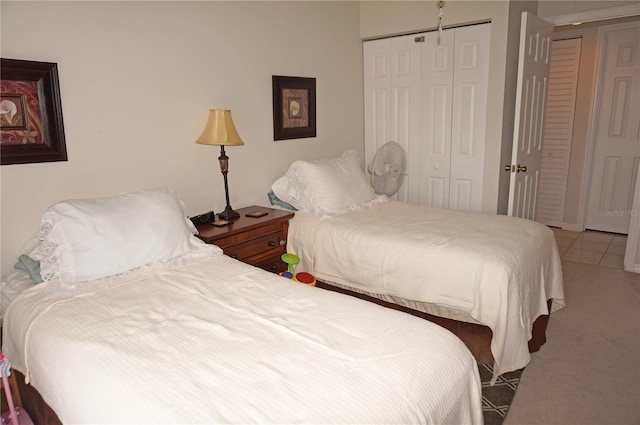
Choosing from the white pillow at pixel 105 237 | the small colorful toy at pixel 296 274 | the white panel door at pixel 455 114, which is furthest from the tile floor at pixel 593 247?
the white pillow at pixel 105 237

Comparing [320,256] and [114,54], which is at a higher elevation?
[114,54]

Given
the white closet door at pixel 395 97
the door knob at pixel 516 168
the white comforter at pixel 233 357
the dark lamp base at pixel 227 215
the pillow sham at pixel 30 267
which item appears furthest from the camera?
the white closet door at pixel 395 97

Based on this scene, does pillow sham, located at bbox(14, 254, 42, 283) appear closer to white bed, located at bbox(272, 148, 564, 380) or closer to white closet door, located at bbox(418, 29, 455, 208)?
white bed, located at bbox(272, 148, 564, 380)

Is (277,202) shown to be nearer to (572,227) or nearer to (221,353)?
(221,353)

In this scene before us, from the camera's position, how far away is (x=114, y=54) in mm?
2211

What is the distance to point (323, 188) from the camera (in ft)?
9.68

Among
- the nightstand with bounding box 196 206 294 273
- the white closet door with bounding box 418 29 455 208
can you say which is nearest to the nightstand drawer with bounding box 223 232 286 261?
the nightstand with bounding box 196 206 294 273

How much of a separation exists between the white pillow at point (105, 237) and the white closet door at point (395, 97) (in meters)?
2.45

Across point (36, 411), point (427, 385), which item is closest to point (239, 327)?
point (427, 385)

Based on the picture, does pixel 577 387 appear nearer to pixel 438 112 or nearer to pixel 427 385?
pixel 427 385

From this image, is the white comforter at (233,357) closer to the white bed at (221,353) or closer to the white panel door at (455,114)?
the white bed at (221,353)

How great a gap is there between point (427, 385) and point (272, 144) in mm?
2347

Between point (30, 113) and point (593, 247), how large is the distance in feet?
15.9

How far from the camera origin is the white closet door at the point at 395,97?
374 centimetres
